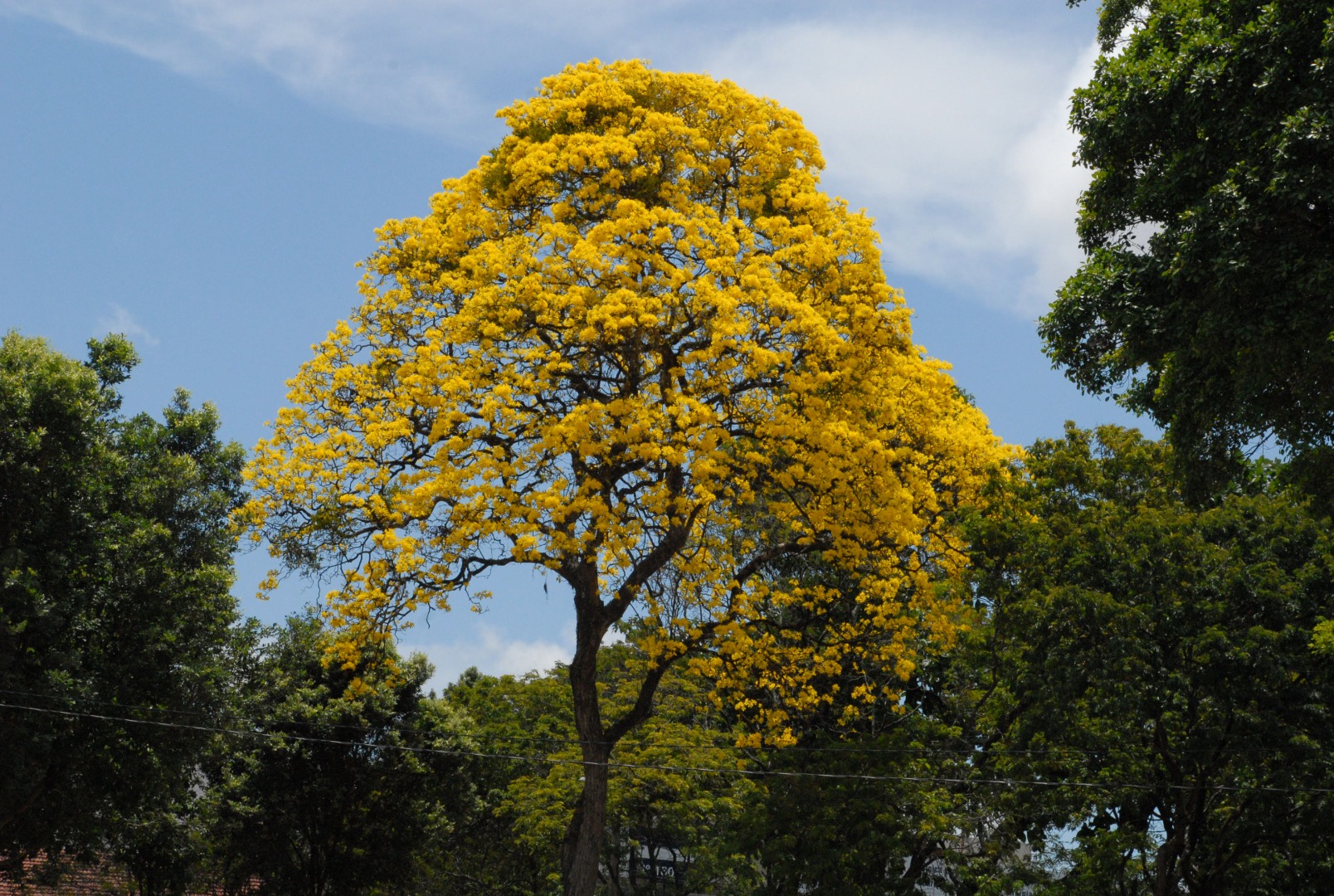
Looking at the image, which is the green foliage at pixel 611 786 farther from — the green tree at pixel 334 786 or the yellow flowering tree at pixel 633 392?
the yellow flowering tree at pixel 633 392

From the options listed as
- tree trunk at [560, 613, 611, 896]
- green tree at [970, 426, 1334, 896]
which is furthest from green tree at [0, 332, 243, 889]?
green tree at [970, 426, 1334, 896]

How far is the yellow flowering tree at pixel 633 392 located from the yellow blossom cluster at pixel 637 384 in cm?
4

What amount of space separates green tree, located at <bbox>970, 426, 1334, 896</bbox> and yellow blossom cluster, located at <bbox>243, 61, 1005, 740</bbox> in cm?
200

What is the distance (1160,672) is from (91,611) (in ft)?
50.2

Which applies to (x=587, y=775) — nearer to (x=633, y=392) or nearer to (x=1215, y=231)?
(x=633, y=392)

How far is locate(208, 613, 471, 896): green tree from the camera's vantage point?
27125mm

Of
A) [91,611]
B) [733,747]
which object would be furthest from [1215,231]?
[733,747]

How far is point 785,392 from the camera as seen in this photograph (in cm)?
1780

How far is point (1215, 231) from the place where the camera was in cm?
1296

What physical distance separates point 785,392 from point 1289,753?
8.62 m

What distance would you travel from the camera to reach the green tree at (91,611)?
57.2ft

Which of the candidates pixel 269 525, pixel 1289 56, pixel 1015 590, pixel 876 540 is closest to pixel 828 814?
pixel 1015 590

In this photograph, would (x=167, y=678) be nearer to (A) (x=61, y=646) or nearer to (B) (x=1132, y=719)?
(A) (x=61, y=646)

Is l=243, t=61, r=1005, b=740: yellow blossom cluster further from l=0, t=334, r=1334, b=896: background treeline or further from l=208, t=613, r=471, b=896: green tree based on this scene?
l=208, t=613, r=471, b=896: green tree
